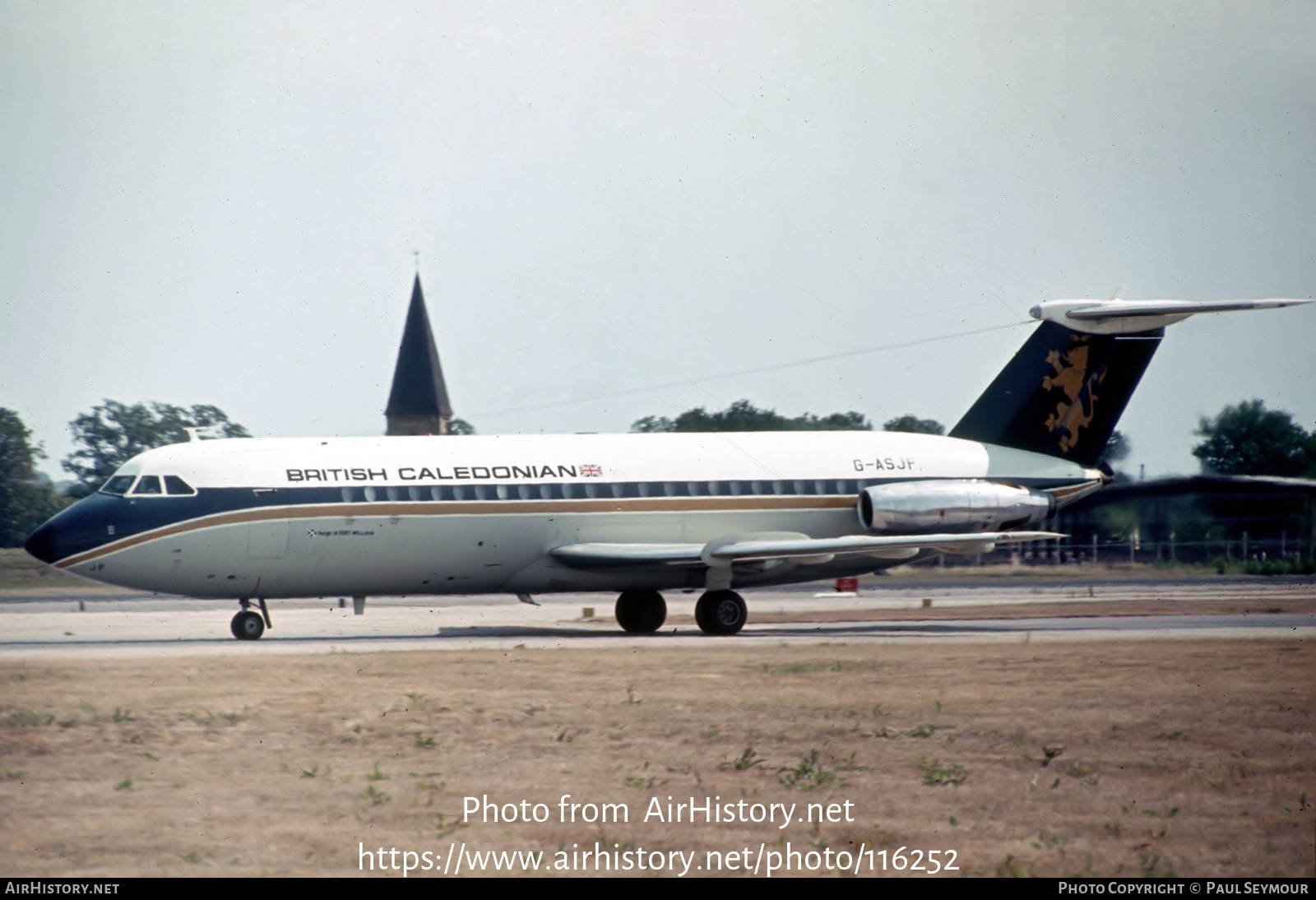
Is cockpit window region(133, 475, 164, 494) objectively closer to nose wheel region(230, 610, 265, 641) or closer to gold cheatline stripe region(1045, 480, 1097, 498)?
nose wheel region(230, 610, 265, 641)

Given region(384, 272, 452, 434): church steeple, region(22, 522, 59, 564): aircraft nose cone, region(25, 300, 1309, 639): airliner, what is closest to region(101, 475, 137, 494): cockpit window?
region(25, 300, 1309, 639): airliner

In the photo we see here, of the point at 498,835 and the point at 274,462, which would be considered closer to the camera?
the point at 498,835

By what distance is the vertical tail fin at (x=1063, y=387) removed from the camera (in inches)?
1326

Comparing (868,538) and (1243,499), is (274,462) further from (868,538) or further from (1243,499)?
(1243,499)

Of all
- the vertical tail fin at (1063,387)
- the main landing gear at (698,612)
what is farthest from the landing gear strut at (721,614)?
the vertical tail fin at (1063,387)

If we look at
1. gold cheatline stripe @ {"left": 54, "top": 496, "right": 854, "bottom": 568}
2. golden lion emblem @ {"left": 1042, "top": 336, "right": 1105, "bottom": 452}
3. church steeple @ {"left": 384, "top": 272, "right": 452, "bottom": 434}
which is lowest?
gold cheatline stripe @ {"left": 54, "top": 496, "right": 854, "bottom": 568}

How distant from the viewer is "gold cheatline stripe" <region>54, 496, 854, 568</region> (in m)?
27.8

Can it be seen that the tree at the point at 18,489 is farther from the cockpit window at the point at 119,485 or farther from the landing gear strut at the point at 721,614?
the landing gear strut at the point at 721,614

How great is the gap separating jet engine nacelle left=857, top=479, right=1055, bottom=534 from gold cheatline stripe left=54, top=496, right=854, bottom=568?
2.48 ft

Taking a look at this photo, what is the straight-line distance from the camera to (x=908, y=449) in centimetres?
3278

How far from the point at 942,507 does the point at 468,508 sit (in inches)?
395

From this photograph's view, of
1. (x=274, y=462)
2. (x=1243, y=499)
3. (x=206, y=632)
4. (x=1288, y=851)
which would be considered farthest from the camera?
(x=1243, y=499)

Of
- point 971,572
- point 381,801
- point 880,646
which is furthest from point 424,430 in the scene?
point 381,801

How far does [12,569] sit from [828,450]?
131 ft
